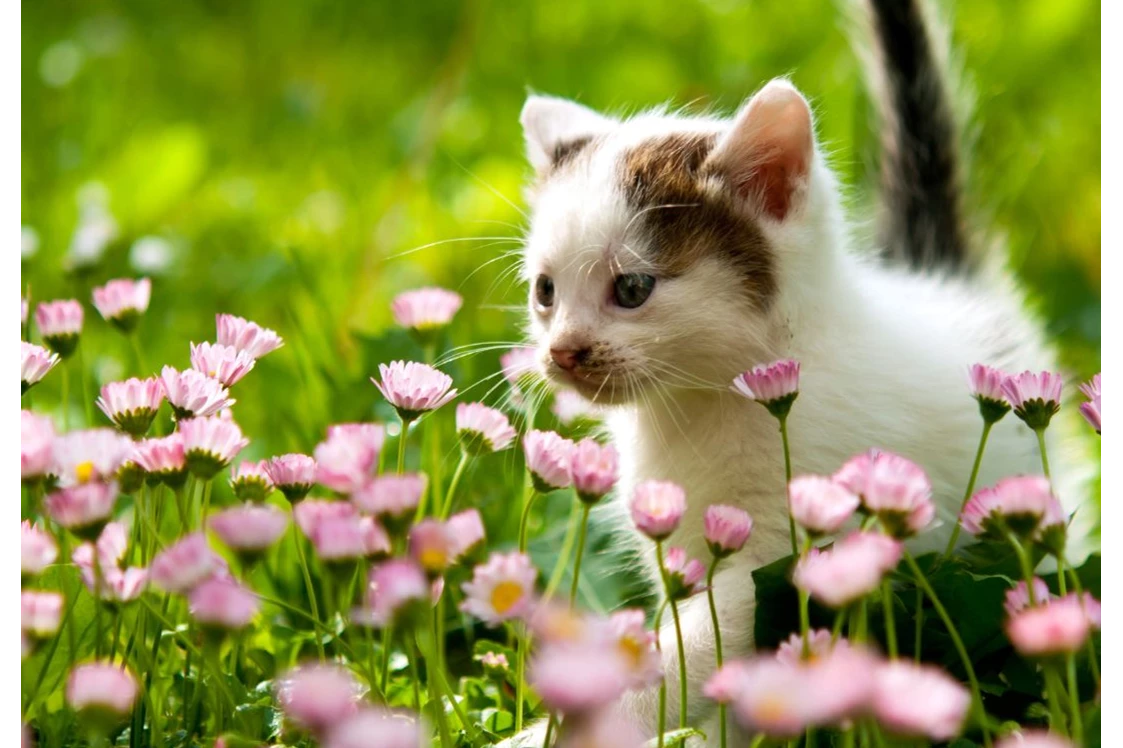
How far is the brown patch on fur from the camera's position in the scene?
5.83 feet

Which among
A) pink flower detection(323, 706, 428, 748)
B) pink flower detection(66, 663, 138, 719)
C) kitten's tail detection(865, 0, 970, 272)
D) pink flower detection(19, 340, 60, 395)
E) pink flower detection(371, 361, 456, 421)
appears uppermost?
kitten's tail detection(865, 0, 970, 272)

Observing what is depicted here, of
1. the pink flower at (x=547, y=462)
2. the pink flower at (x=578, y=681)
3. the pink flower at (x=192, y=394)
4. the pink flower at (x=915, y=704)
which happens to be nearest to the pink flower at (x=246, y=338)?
the pink flower at (x=192, y=394)

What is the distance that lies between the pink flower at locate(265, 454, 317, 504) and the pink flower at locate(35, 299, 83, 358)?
0.39 m

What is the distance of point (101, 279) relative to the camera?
2.91 metres

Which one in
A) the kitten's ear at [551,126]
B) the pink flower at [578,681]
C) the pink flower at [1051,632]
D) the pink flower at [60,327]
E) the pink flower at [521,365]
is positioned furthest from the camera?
the kitten's ear at [551,126]

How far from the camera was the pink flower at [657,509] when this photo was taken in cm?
110

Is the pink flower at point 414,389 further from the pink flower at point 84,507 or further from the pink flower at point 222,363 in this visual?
the pink flower at point 84,507

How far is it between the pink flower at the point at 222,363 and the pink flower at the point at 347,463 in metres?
0.36

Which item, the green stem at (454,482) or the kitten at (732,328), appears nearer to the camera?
the green stem at (454,482)

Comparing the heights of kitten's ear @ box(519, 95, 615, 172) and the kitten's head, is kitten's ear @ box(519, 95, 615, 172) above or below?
above

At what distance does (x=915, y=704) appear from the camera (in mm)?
780

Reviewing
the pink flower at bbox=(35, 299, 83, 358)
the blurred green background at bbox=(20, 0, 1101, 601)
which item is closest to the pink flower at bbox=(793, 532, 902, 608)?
the pink flower at bbox=(35, 299, 83, 358)

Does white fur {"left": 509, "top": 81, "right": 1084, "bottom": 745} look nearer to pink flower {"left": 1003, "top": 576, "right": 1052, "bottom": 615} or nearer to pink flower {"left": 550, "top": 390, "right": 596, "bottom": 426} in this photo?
pink flower {"left": 550, "top": 390, "right": 596, "bottom": 426}
